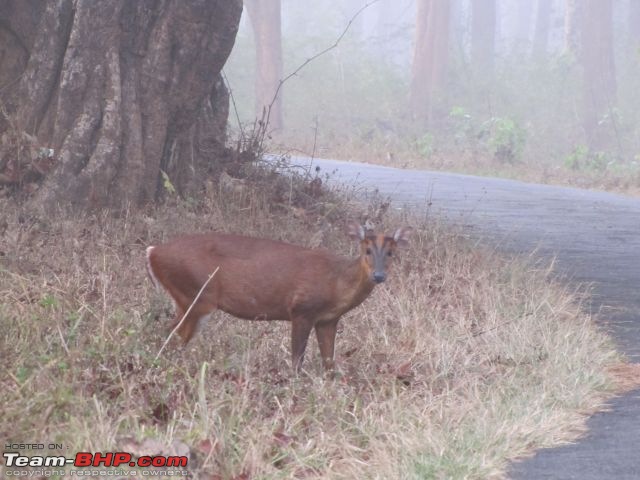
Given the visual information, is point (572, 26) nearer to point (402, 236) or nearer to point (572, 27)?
point (572, 27)

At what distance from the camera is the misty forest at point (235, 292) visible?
5617 mm

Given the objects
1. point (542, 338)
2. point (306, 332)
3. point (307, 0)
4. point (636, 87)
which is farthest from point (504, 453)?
point (307, 0)

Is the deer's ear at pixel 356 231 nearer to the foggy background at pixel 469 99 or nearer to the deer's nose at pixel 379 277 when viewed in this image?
the deer's nose at pixel 379 277

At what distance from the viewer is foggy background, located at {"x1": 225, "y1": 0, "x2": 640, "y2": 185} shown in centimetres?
2791

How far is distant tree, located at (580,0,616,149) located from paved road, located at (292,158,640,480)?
15.8 m

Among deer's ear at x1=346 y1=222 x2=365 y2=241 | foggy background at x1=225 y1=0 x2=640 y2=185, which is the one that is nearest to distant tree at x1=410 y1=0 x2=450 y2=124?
foggy background at x1=225 y1=0 x2=640 y2=185

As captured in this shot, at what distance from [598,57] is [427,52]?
4886 mm

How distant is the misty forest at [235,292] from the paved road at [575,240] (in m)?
0.07

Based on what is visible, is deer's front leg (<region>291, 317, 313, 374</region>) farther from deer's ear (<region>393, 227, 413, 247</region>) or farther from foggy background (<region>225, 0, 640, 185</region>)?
foggy background (<region>225, 0, 640, 185</region>)

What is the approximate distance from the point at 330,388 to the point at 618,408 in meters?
1.52

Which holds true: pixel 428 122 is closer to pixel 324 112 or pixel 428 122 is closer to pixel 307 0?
pixel 324 112

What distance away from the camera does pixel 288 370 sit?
22.7 ft

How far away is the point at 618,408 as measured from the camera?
261 inches

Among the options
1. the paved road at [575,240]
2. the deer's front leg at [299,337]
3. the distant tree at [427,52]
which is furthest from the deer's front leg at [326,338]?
the distant tree at [427,52]
